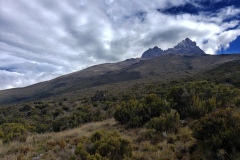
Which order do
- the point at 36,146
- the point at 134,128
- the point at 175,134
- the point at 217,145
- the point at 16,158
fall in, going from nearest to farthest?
the point at 217,145 → the point at 16,158 → the point at 175,134 → the point at 36,146 → the point at 134,128

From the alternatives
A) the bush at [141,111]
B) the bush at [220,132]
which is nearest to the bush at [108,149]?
the bush at [220,132]

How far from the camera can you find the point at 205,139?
5582mm

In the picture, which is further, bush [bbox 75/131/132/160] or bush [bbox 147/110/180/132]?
bush [bbox 147/110/180/132]

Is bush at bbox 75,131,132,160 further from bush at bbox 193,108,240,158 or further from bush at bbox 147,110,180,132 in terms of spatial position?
bush at bbox 147,110,180,132

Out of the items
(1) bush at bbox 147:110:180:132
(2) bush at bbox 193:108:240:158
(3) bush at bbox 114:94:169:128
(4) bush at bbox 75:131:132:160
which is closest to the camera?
(2) bush at bbox 193:108:240:158

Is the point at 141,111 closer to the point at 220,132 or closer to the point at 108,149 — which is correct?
the point at 108,149

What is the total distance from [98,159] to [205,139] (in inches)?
126

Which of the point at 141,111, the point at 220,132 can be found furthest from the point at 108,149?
the point at 141,111

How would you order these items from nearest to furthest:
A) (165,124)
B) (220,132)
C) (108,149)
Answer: (220,132) < (108,149) < (165,124)

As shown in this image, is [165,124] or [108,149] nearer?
[108,149]

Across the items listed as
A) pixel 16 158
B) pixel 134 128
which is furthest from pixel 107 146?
pixel 134 128

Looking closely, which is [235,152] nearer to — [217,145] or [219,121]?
[217,145]

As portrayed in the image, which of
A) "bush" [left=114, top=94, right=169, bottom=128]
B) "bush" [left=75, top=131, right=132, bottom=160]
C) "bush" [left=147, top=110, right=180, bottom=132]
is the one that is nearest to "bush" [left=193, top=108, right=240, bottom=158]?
"bush" [left=147, top=110, right=180, bottom=132]

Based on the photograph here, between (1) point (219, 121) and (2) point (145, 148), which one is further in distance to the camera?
(2) point (145, 148)
